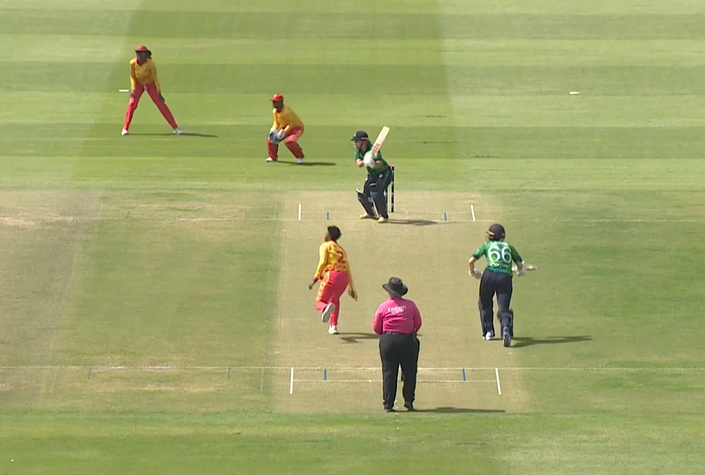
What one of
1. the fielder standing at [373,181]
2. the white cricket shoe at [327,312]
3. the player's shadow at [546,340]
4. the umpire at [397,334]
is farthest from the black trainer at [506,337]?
the fielder standing at [373,181]

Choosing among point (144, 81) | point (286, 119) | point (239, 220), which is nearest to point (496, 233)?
point (239, 220)

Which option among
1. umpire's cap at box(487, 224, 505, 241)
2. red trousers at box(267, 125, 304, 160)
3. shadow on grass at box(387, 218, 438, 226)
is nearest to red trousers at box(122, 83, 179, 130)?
red trousers at box(267, 125, 304, 160)

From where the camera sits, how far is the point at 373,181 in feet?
82.3

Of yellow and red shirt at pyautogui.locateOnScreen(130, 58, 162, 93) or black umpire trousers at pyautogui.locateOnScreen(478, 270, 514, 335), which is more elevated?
yellow and red shirt at pyautogui.locateOnScreen(130, 58, 162, 93)

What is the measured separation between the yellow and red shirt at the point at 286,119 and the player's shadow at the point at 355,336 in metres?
7.72

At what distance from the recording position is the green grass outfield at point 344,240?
57.5 ft

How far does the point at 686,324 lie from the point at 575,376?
2544 mm

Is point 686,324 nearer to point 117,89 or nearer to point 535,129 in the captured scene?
point 535,129

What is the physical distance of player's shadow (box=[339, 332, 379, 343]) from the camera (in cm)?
2155

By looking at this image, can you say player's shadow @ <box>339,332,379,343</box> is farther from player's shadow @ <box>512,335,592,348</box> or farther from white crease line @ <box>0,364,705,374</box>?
player's shadow @ <box>512,335,592,348</box>

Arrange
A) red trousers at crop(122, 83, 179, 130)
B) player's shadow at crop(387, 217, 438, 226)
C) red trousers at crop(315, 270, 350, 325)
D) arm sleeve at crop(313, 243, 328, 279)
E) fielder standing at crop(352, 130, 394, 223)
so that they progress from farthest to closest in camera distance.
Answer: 1. red trousers at crop(122, 83, 179, 130)
2. player's shadow at crop(387, 217, 438, 226)
3. fielder standing at crop(352, 130, 394, 223)
4. red trousers at crop(315, 270, 350, 325)
5. arm sleeve at crop(313, 243, 328, 279)

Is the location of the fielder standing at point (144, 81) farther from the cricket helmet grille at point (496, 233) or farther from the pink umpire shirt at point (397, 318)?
the pink umpire shirt at point (397, 318)

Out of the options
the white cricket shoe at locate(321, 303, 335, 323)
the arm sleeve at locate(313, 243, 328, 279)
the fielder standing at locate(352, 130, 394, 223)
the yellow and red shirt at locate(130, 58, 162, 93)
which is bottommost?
the white cricket shoe at locate(321, 303, 335, 323)

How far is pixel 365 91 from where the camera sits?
3441 cm
